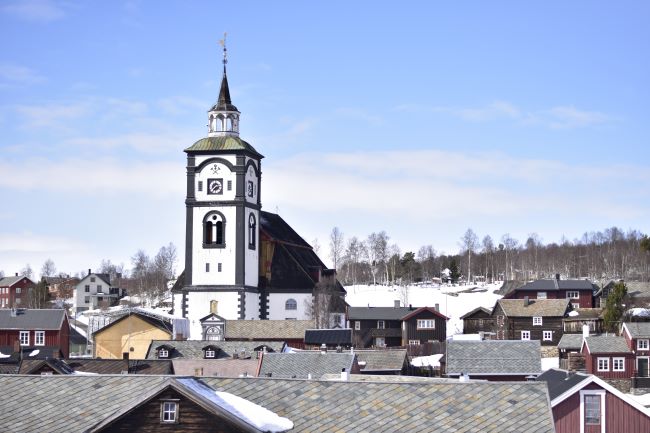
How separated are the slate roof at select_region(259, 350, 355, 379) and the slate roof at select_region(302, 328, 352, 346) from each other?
21605mm

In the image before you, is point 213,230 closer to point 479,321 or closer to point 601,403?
point 479,321

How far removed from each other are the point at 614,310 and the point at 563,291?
2480 cm

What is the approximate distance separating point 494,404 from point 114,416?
6.72m

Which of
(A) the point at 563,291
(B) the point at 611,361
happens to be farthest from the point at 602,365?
(A) the point at 563,291

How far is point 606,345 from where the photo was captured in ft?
203

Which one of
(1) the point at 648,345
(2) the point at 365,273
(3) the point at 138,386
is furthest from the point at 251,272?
(2) the point at 365,273

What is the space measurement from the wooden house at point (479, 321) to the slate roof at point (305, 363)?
1662 inches

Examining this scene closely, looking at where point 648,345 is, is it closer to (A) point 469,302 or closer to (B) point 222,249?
(B) point 222,249

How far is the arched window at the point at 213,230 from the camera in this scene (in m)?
83.4

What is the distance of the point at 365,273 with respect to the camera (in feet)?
599

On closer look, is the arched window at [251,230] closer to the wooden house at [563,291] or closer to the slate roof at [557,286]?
the wooden house at [563,291]

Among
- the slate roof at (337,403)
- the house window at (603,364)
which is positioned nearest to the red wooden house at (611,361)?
the house window at (603,364)

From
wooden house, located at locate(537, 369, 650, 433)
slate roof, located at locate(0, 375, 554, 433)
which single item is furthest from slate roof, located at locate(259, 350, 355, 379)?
slate roof, located at locate(0, 375, 554, 433)

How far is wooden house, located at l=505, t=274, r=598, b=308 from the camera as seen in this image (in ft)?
→ 338
